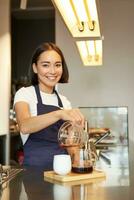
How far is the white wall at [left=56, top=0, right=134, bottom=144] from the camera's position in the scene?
170 inches

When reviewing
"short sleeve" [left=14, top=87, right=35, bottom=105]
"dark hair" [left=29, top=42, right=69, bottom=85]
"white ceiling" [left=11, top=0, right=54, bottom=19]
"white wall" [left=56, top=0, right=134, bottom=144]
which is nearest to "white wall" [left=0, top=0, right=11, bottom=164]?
"white wall" [left=56, top=0, right=134, bottom=144]

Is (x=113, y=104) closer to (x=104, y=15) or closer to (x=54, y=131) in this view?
(x=104, y=15)

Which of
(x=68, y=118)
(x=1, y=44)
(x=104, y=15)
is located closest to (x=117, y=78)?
(x=104, y=15)

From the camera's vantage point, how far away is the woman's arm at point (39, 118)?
4.32ft

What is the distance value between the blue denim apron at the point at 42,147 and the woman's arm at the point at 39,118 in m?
0.12

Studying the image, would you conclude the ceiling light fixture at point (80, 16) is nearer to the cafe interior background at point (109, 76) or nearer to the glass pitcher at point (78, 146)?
the glass pitcher at point (78, 146)

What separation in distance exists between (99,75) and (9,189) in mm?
3319

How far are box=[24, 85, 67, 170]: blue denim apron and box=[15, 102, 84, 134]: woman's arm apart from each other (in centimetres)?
12

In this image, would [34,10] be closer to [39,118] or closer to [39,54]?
[39,54]

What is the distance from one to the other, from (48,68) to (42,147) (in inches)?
14.4

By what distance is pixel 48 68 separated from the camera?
162 centimetres

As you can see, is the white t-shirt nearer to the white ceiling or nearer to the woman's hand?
the woman's hand

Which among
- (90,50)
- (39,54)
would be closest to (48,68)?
(39,54)

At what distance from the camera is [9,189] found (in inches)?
43.6
